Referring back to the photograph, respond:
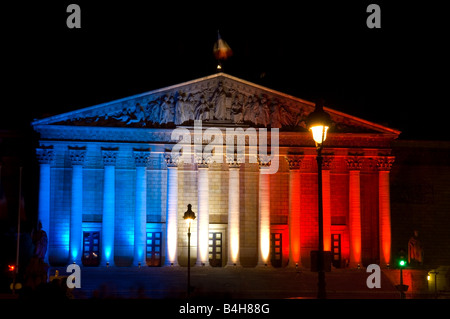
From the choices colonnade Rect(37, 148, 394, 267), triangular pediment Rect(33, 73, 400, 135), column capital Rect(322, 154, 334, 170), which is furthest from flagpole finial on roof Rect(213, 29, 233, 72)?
column capital Rect(322, 154, 334, 170)

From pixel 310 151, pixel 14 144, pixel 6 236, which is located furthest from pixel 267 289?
pixel 14 144

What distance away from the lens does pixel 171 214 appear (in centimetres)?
4350

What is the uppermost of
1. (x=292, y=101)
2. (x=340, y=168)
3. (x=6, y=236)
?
(x=292, y=101)

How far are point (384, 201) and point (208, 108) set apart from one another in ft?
45.9

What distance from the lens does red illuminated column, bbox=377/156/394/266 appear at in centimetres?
4466

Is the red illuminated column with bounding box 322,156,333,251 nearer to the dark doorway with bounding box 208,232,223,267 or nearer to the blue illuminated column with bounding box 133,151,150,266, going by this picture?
the dark doorway with bounding box 208,232,223,267

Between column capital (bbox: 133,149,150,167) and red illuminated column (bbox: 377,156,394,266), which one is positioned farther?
red illuminated column (bbox: 377,156,394,266)

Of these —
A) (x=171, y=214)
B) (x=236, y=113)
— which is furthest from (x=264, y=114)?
(x=171, y=214)

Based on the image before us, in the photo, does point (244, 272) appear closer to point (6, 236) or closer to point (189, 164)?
point (189, 164)

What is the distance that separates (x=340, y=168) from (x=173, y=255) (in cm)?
1361

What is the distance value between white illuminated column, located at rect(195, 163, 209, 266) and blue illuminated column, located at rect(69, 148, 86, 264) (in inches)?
309

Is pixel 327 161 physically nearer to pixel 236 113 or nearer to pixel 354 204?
pixel 354 204

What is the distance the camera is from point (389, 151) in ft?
149
